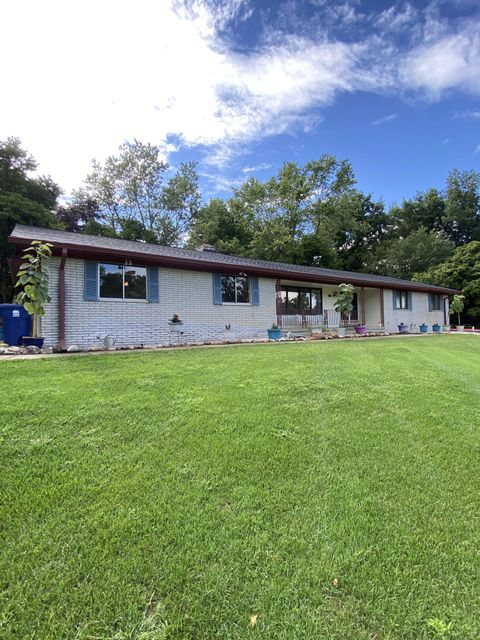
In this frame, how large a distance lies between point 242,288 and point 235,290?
1.08 feet

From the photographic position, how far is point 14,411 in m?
3.51

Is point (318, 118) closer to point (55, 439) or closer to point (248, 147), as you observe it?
point (248, 147)

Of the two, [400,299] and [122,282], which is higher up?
[400,299]

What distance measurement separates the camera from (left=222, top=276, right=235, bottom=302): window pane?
12172mm

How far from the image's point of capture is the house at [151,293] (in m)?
9.04

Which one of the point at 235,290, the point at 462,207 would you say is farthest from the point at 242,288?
the point at 462,207

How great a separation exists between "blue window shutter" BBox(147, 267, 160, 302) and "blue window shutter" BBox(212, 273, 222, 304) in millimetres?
2088

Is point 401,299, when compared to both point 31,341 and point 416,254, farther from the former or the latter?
point 31,341

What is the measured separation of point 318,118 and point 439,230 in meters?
25.9

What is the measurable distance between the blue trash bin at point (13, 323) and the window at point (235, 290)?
606 cm

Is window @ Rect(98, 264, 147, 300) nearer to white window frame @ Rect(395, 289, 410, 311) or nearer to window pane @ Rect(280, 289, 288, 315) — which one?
window pane @ Rect(280, 289, 288, 315)

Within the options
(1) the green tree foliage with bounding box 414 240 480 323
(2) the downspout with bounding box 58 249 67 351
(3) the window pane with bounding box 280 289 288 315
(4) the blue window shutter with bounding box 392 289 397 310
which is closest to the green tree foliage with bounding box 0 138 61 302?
(2) the downspout with bounding box 58 249 67 351

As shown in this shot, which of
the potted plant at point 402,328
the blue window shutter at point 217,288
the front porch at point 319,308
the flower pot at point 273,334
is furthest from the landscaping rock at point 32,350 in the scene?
the potted plant at point 402,328

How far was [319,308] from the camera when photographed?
56.2 ft
